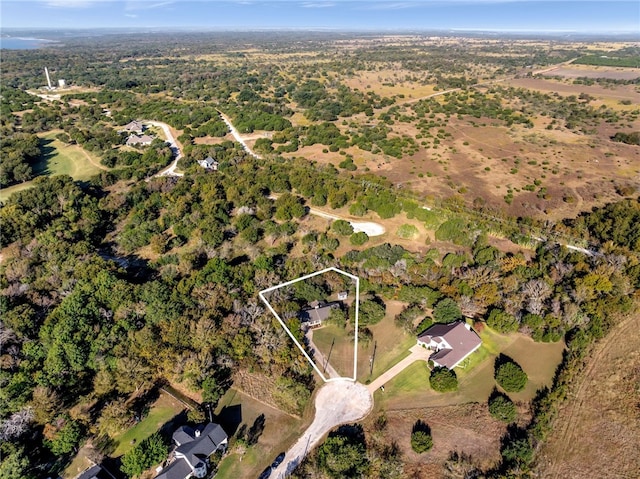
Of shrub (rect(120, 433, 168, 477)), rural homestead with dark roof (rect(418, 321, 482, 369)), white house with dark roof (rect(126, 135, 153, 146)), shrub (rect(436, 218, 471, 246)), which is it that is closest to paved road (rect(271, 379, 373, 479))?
rural homestead with dark roof (rect(418, 321, 482, 369))

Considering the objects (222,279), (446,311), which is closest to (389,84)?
(446,311)

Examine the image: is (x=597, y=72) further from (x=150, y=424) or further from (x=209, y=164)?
(x=150, y=424)

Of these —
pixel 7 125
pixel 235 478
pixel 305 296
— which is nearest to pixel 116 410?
pixel 235 478

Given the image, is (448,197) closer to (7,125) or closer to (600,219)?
(600,219)

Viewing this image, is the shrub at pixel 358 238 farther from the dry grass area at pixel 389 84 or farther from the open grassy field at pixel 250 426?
the dry grass area at pixel 389 84

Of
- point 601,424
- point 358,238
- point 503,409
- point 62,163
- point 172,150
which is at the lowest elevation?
point 601,424

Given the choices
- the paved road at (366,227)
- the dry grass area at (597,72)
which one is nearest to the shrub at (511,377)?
the paved road at (366,227)
